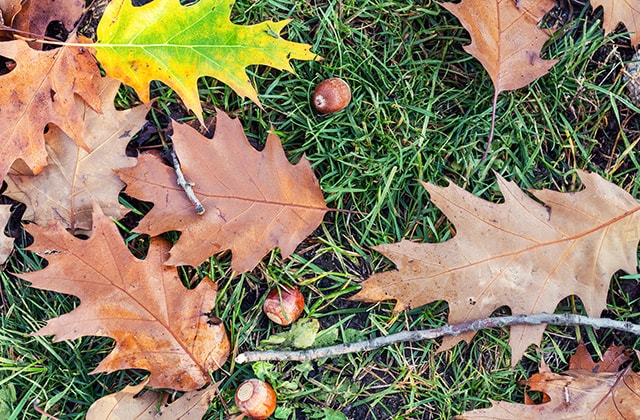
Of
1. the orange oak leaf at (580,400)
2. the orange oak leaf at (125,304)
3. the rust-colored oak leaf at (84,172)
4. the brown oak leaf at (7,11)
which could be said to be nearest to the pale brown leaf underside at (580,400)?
the orange oak leaf at (580,400)

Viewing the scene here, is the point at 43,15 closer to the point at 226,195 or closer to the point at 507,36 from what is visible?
the point at 226,195

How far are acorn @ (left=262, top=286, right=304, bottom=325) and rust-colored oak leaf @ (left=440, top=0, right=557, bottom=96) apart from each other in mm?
1243

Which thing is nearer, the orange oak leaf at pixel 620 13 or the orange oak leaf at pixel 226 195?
the orange oak leaf at pixel 226 195

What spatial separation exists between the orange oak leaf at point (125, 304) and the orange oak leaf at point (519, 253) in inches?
31.6

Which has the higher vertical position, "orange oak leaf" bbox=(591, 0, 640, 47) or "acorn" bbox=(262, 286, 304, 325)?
"orange oak leaf" bbox=(591, 0, 640, 47)

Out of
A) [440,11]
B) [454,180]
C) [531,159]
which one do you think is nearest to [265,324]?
[454,180]

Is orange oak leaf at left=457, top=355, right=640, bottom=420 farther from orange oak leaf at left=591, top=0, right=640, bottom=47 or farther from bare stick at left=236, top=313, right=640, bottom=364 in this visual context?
orange oak leaf at left=591, top=0, right=640, bottom=47

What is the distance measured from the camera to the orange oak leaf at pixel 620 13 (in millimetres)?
2471

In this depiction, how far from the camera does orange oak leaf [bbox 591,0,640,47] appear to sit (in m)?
2.47

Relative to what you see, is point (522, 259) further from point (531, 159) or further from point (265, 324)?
point (265, 324)

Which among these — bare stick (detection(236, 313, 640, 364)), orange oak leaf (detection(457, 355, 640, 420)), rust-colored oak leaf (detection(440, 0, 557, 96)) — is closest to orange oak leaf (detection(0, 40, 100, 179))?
bare stick (detection(236, 313, 640, 364))

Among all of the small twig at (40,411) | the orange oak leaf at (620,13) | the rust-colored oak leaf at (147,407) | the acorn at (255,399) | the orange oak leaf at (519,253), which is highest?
the orange oak leaf at (620,13)

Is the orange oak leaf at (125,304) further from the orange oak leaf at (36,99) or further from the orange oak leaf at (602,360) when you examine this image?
the orange oak leaf at (602,360)

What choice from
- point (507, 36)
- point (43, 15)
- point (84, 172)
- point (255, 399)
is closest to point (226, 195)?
point (84, 172)
